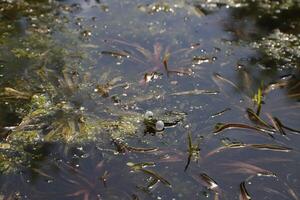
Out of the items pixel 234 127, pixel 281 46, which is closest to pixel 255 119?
pixel 234 127

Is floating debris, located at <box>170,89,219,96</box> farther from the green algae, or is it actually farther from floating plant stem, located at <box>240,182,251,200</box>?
floating plant stem, located at <box>240,182,251,200</box>

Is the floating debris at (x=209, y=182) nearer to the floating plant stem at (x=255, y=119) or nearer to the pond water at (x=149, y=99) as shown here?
the pond water at (x=149, y=99)

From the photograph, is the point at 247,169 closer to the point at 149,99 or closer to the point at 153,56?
the point at 149,99

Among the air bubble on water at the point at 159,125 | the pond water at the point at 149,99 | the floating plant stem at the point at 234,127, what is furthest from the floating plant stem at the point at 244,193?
the air bubble on water at the point at 159,125

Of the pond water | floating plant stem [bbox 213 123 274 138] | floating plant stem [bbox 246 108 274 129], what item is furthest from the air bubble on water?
floating plant stem [bbox 246 108 274 129]

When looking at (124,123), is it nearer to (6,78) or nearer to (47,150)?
(47,150)

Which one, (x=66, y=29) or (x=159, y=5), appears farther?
(x=159, y=5)

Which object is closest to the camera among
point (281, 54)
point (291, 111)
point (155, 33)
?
point (291, 111)

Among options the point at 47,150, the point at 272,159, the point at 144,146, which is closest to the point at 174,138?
the point at 144,146
